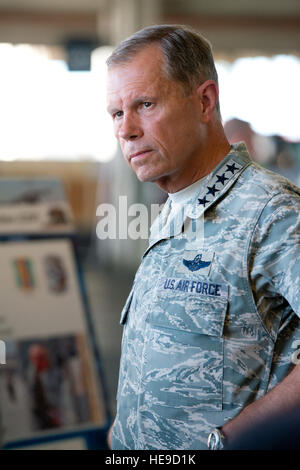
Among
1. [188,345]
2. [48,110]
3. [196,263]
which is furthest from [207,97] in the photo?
[48,110]

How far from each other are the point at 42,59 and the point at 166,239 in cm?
911

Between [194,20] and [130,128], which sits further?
[194,20]

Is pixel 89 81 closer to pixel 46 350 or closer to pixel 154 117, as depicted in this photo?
pixel 46 350

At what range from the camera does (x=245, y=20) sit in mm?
9117

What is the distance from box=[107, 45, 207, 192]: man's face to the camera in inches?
41.4

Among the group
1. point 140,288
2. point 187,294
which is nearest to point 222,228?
point 187,294

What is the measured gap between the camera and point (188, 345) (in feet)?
3.26

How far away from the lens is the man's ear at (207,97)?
3.58 feet

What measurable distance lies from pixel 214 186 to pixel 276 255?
0.22 m

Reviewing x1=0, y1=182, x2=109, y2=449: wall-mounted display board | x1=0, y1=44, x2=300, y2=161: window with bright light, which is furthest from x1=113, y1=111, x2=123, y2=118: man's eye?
x1=0, y1=44, x2=300, y2=161: window with bright light

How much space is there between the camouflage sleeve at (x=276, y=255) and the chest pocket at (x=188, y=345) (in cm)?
7

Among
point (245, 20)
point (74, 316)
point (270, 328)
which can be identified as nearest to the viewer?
point (270, 328)

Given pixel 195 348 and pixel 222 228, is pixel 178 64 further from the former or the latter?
pixel 195 348

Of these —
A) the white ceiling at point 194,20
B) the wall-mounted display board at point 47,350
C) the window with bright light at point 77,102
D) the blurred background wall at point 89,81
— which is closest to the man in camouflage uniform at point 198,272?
the wall-mounted display board at point 47,350
